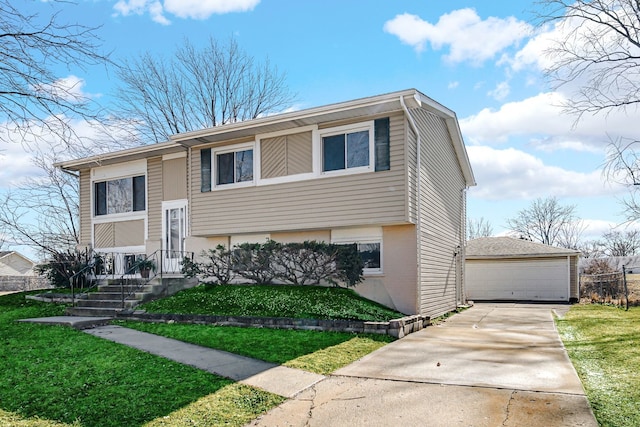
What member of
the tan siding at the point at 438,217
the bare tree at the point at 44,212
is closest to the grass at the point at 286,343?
the tan siding at the point at 438,217

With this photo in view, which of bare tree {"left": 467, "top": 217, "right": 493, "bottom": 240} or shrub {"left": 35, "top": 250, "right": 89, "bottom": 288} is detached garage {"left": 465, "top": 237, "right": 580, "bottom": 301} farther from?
bare tree {"left": 467, "top": 217, "right": 493, "bottom": 240}

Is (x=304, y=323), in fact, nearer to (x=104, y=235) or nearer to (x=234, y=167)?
(x=234, y=167)

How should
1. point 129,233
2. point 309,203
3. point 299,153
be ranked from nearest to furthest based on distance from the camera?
point 309,203, point 299,153, point 129,233

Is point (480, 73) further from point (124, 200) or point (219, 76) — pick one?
point (219, 76)

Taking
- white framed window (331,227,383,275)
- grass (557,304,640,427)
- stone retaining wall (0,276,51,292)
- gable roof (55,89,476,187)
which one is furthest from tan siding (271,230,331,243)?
stone retaining wall (0,276,51,292)

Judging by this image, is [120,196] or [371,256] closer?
[371,256]

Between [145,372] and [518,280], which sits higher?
[145,372]

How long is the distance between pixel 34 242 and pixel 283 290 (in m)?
16.5

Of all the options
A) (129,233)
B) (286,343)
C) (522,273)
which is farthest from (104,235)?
(522,273)

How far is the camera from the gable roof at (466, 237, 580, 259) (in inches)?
898

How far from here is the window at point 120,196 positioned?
17.2 m

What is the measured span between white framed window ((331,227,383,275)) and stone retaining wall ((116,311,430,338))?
203 centimetres

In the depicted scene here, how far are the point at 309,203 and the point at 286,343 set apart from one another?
5.35 metres

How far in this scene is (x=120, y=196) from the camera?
17625mm
